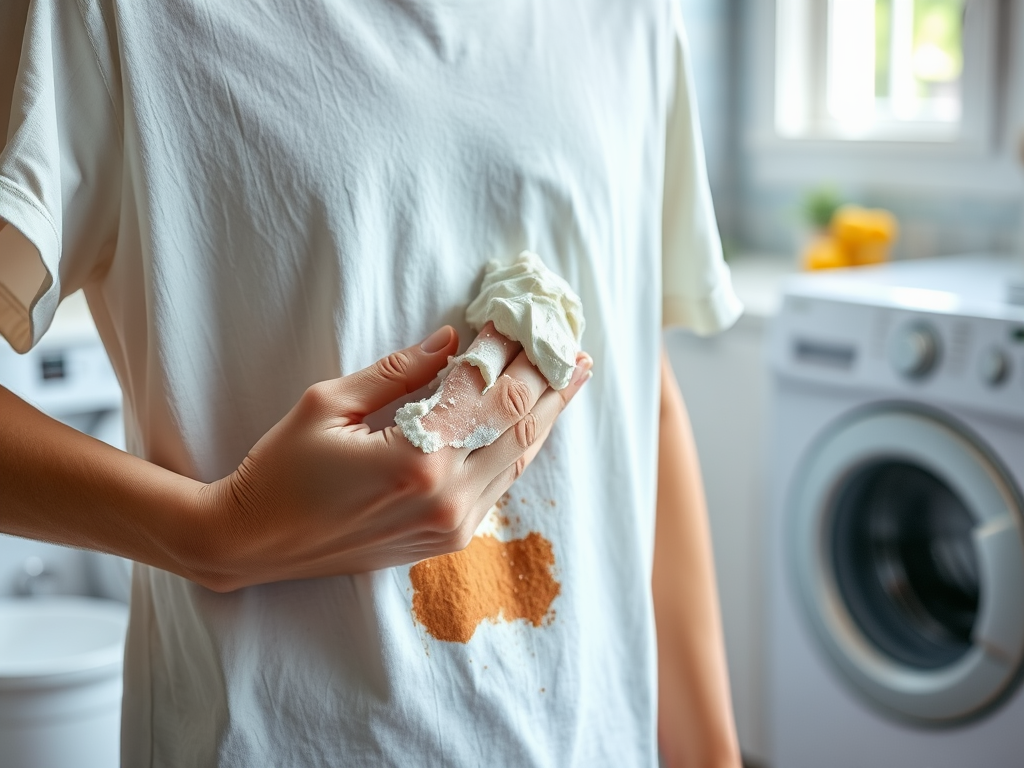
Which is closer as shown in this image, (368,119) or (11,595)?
(368,119)

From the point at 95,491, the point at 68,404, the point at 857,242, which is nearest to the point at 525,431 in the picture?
the point at 95,491

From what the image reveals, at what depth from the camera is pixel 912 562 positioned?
1.69m

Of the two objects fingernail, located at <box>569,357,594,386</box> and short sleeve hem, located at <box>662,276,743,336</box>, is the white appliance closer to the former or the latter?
short sleeve hem, located at <box>662,276,743,336</box>

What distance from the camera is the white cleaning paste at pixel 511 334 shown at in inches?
21.3

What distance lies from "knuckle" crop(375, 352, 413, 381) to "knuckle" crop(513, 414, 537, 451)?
0.07m

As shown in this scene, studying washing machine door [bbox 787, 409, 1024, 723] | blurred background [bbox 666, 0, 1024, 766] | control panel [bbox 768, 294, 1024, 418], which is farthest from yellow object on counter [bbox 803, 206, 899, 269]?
washing machine door [bbox 787, 409, 1024, 723]

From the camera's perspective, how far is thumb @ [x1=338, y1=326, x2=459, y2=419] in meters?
0.55

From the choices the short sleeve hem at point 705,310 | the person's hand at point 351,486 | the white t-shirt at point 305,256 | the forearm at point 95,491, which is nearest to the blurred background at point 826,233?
the short sleeve hem at point 705,310

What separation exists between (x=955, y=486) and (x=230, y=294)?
4.13ft

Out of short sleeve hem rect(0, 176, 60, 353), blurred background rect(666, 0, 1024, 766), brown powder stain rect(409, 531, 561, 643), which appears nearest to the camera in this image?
short sleeve hem rect(0, 176, 60, 353)

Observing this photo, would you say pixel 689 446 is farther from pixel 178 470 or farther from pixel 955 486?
pixel 955 486

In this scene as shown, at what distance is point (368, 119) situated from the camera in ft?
1.96

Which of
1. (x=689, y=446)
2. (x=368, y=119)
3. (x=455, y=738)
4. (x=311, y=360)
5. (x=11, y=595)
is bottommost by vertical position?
(x=11, y=595)

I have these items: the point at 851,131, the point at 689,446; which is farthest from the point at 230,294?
the point at 851,131
